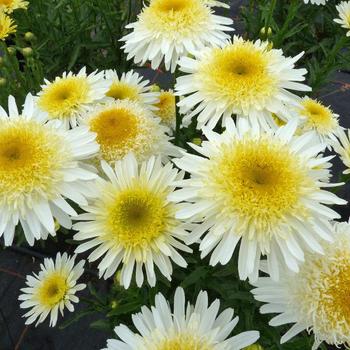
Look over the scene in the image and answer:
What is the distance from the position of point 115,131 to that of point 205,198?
0.42 m

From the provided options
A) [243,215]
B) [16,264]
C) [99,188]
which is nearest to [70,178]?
[99,188]

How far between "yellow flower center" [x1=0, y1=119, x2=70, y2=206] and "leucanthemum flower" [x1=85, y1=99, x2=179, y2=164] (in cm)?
15

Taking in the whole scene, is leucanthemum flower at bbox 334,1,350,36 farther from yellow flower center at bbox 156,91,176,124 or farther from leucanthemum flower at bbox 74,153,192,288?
leucanthemum flower at bbox 74,153,192,288

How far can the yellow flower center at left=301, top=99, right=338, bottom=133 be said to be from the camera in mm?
1539

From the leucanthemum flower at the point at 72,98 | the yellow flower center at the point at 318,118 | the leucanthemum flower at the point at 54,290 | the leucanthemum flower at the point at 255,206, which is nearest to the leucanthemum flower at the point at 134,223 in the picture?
the leucanthemum flower at the point at 255,206

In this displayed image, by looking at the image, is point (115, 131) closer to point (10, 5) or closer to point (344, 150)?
point (344, 150)

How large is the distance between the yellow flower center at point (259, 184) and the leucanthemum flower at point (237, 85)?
0.19 m

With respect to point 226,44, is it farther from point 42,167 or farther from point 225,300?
point 225,300

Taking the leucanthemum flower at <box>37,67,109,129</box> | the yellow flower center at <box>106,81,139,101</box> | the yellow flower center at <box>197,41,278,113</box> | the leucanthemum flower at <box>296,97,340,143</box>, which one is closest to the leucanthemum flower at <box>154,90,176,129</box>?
the yellow flower center at <box>106,81,139,101</box>

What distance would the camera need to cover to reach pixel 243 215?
0.91 meters

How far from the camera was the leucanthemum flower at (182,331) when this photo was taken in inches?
37.9

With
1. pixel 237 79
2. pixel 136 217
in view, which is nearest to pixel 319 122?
pixel 237 79

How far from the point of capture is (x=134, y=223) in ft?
3.42

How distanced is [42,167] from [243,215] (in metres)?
0.51
